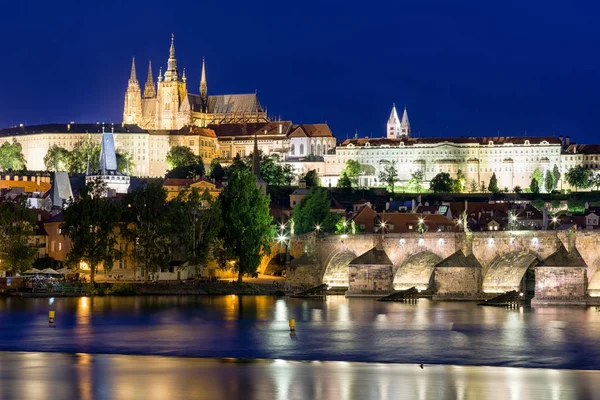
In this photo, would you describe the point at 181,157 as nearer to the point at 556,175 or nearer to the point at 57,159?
the point at 57,159

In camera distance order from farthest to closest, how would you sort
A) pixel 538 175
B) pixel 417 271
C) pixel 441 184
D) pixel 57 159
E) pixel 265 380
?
pixel 538 175 < pixel 57 159 < pixel 441 184 < pixel 417 271 < pixel 265 380

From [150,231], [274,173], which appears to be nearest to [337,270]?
[150,231]

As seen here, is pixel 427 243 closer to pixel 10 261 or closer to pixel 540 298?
pixel 540 298

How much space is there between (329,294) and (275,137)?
387 feet

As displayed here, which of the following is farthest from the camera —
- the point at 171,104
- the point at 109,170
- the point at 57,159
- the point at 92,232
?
the point at 171,104

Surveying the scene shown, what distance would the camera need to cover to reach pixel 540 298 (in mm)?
56938

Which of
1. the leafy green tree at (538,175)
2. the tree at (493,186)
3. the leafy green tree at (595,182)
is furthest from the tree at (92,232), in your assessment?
the leafy green tree at (538,175)

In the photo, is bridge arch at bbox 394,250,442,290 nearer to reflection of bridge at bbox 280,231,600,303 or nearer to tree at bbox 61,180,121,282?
reflection of bridge at bbox 280,231,600,303

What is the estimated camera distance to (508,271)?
61062mm

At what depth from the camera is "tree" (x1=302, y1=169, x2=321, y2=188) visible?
154 metres

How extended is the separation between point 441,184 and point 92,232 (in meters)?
96.2

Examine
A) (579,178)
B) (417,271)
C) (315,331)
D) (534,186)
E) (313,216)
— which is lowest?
(315,331)

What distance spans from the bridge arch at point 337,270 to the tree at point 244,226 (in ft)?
12.2

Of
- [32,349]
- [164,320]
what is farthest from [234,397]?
[164,320]
